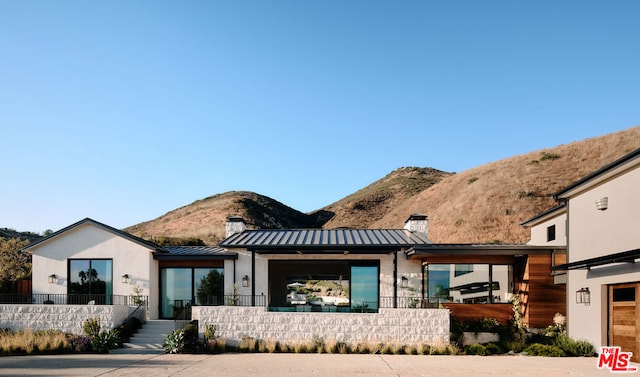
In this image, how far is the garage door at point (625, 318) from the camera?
49.2 ft

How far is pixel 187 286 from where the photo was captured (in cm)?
2439

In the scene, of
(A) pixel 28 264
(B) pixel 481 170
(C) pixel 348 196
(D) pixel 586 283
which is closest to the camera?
(D) pixel 586 283

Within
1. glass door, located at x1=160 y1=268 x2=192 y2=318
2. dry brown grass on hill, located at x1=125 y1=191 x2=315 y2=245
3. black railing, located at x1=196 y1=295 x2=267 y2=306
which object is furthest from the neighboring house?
dry brown grass on hill, located at x1=125 y1=191 x2=315 y2=245

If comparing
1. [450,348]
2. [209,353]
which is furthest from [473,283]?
[209,353]

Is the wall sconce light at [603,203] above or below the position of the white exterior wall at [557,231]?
above

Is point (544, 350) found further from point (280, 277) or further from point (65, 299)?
point (65, 299)

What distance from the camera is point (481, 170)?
76.2m

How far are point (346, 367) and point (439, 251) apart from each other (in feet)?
24.0

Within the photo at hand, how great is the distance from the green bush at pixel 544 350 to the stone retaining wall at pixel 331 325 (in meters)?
2.84

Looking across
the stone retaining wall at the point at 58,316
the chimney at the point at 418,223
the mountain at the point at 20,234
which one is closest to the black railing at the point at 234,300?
the stone retaining wall at the point at 58,316

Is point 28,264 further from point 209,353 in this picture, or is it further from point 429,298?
point 429,298

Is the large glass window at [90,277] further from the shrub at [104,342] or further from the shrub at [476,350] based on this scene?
the shrub at [476,350]

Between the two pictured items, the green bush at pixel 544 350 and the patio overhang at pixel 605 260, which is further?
the green bush at pixel 544 350

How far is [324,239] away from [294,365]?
8032mm
